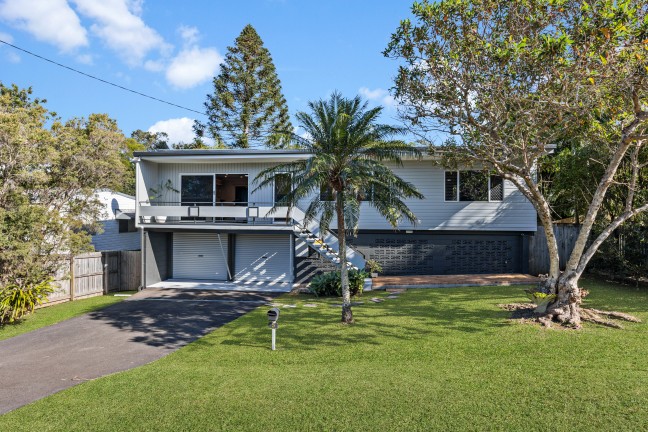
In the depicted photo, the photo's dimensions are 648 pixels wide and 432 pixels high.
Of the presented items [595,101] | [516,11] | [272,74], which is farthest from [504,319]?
[272,74]

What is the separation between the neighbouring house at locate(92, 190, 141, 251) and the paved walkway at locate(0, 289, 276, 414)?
579 centimetres

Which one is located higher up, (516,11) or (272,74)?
(272,74)

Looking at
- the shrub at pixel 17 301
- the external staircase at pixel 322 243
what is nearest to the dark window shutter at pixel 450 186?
the external staircase at pixel 322 243

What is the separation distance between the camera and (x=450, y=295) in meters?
13.7

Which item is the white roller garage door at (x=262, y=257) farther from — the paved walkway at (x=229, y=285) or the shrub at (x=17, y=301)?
the shrub at (x=17, y=301)

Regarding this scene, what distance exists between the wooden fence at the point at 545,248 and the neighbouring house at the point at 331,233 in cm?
39

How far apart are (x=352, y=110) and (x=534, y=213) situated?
1083 centimetres

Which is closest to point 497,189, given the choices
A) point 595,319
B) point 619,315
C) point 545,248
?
point 545,248

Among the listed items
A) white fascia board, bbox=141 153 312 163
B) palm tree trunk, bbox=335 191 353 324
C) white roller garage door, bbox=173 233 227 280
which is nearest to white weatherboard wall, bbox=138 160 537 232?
white fascia board, bbox=141 153 312 163

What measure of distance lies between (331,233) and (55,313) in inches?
389

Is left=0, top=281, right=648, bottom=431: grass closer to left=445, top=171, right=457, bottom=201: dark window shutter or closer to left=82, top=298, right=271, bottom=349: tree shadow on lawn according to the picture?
left=82, top=298, right=271, bottom=349: tree shadow on lawn

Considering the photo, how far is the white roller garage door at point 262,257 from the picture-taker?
735 inches

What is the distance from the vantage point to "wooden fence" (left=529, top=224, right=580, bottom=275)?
17188 millimetres

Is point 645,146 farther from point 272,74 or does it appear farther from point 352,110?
point 272,74
